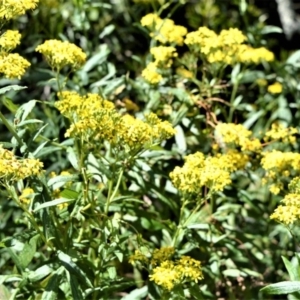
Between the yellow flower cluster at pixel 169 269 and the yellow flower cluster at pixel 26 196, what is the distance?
43cm

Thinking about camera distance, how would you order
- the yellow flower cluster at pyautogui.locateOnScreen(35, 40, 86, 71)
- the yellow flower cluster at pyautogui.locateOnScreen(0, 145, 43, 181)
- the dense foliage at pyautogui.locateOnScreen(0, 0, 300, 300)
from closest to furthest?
the yellow flower cluster at pyautogui.locateOnScreen(0, 145, 43, 181)
the dense foliage at pyautogui.locateOnScreen(0, 0, 300, 300)
the yellow flower cluster at pyautogui.locateOnScreen(35, 40, 86, 71)

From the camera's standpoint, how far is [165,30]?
10.7 feet

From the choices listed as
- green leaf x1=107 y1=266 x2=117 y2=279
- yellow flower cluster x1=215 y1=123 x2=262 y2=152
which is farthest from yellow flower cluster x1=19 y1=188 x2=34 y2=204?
yellow flower cluster x1=215 y1=123 x2=262 y2=152

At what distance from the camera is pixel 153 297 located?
2.87 meters

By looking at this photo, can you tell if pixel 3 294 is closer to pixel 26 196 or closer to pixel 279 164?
pixel 26 196

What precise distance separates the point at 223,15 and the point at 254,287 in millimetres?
1907

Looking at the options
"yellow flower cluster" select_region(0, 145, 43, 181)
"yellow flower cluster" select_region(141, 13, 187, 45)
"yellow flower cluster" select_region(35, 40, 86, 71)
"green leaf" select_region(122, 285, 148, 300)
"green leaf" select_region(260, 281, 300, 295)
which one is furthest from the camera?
"yellow flower cluster" select_region(141, 13, 187, 45)

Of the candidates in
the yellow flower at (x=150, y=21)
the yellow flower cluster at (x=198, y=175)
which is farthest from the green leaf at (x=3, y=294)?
the yellow flower at (x=150, y=21)

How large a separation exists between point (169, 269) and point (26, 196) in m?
0.59

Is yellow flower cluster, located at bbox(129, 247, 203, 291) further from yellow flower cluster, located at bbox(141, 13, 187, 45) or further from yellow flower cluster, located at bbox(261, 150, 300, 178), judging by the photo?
yellow flower cluster, located at bbox(141, 13, 187, 45)

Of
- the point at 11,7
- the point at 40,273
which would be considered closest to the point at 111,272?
the point at 40,273

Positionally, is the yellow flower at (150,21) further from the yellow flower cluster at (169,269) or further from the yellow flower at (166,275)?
the yellow flower at (166,275)

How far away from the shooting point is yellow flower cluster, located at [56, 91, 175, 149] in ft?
7.86

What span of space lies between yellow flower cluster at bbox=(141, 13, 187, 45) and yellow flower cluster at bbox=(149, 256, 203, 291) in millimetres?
1099
